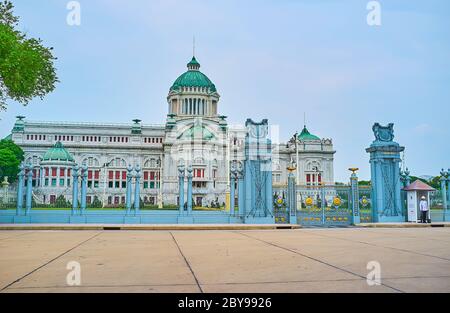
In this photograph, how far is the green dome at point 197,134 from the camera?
244ft

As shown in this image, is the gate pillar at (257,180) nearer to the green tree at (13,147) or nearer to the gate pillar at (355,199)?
the gate pillar at (355,199)

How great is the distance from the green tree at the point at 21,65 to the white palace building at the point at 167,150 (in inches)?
1818

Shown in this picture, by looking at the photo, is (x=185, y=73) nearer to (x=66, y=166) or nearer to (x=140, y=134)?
(x=140, y=134)

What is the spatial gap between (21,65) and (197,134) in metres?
53.2

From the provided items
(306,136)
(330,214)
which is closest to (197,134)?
(306,136)

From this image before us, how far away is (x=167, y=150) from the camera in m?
79.3

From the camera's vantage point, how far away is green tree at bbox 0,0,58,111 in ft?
67.8

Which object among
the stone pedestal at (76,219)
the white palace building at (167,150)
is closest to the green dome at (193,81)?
the white palace building at (167,150)

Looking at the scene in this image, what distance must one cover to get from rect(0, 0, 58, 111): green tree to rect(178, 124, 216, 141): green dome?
157ft

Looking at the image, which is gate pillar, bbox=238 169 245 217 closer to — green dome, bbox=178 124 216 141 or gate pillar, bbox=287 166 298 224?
gate pillar, bbox=287 166 298 224

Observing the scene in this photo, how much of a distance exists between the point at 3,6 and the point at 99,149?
61.2 meters

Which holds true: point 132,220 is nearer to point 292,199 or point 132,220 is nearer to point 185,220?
point 185,220

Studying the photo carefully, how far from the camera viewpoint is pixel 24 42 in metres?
24.0
